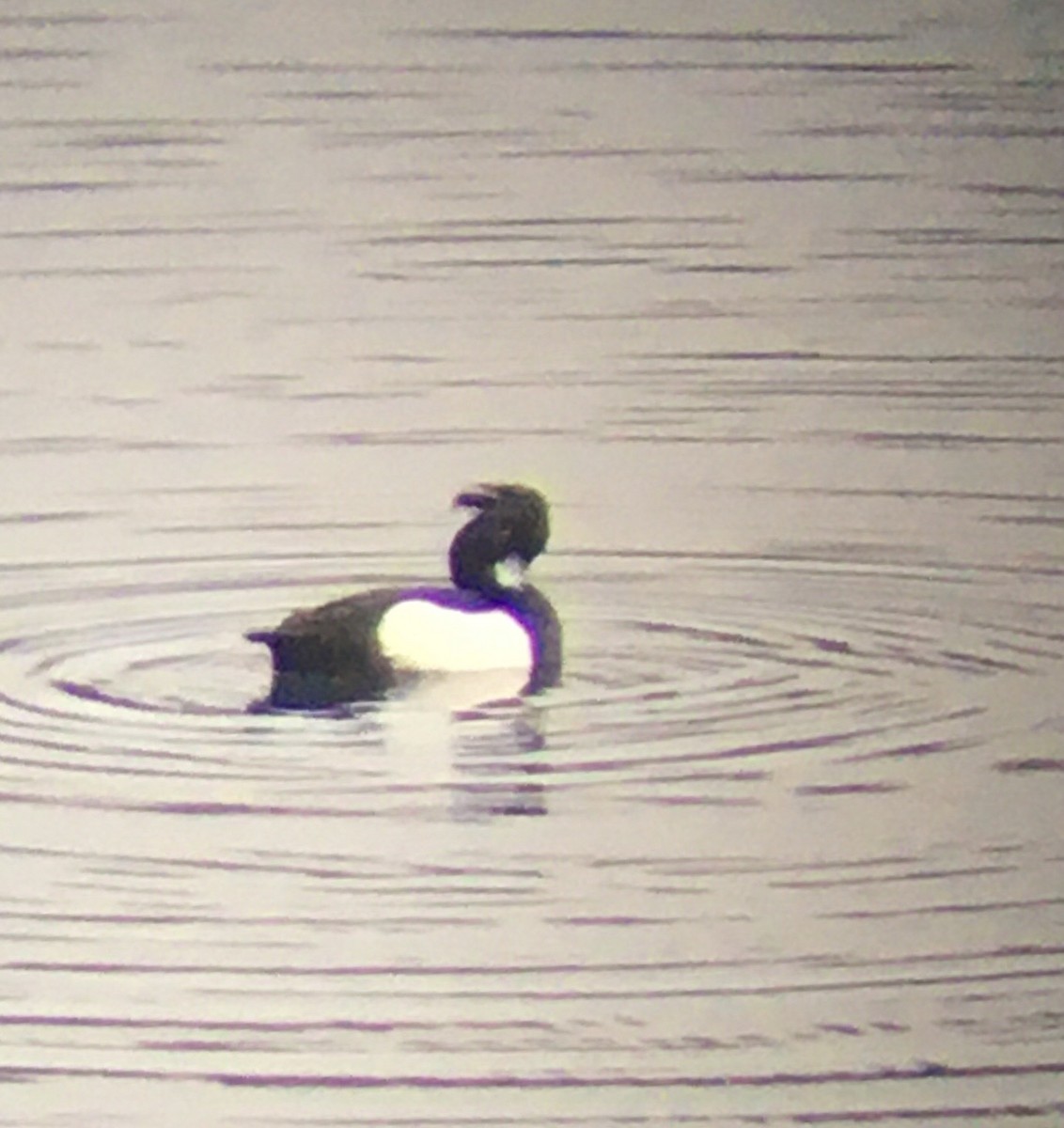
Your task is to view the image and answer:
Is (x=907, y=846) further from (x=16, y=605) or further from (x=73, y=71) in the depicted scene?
(x=73, y=71)

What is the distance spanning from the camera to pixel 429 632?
1.39 metres

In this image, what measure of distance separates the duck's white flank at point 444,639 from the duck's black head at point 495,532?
33mm

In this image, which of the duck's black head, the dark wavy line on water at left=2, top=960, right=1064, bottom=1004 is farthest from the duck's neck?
the dark wavy line on water at left=2, top=960, right=1064, bottom=1004

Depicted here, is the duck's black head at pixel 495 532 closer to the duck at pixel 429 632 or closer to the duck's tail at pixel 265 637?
the duck at pixel 429 632

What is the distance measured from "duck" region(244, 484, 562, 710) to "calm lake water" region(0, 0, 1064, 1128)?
0.06 feet

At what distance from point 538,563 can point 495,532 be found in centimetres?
5

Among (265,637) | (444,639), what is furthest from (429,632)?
(265,637)

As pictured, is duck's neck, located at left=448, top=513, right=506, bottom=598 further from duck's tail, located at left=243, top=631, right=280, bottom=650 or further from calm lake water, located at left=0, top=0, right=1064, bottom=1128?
duck's tail, located at left=243, top=631, right=280, bottom=650

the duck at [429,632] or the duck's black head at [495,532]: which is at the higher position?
the duck's black head at [495,532]

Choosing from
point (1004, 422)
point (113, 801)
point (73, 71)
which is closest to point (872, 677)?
point (1004, 422)

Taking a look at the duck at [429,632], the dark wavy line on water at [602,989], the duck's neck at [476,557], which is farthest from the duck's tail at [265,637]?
the dark wavy line on water at [602,989]

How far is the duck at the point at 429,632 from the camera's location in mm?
1364

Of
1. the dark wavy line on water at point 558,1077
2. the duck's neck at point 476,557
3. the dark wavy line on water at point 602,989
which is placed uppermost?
the duck's neck at point 476,557

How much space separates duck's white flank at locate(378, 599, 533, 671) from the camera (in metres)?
1.36
